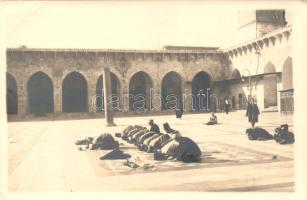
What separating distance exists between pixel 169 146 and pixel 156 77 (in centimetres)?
1398

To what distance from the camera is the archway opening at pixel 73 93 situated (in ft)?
44.1

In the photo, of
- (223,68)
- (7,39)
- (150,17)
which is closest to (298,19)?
(150,17)

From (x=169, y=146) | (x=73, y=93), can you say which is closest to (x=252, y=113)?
(x=169, y=146)

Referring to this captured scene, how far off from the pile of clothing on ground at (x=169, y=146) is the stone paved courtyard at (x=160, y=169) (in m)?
0.15

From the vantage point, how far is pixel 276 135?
732 centimetres

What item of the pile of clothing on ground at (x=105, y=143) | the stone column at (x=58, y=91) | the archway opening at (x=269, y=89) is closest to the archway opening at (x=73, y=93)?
the stone column at (x=58, y=91)

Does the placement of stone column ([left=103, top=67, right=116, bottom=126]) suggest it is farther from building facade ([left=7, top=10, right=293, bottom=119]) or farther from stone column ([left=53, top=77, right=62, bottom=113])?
stone column ([left=53, top=77, right=62, bottom=113])

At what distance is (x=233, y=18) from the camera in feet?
23.9

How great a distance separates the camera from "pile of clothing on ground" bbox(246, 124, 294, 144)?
6998mm

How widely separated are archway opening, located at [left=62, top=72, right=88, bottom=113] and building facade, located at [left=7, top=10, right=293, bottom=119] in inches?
0.8

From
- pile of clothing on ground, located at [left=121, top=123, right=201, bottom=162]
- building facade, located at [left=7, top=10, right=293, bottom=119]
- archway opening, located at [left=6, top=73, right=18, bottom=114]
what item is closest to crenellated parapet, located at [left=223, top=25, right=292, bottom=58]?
building facade, located at [left=7, top=10, right=293, bottom=119]

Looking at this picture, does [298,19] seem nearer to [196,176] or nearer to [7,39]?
[196,176]

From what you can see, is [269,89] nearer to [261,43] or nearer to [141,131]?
[261,43]

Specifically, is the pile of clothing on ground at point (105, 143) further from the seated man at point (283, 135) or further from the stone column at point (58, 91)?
the stone column at point (58, 91)
